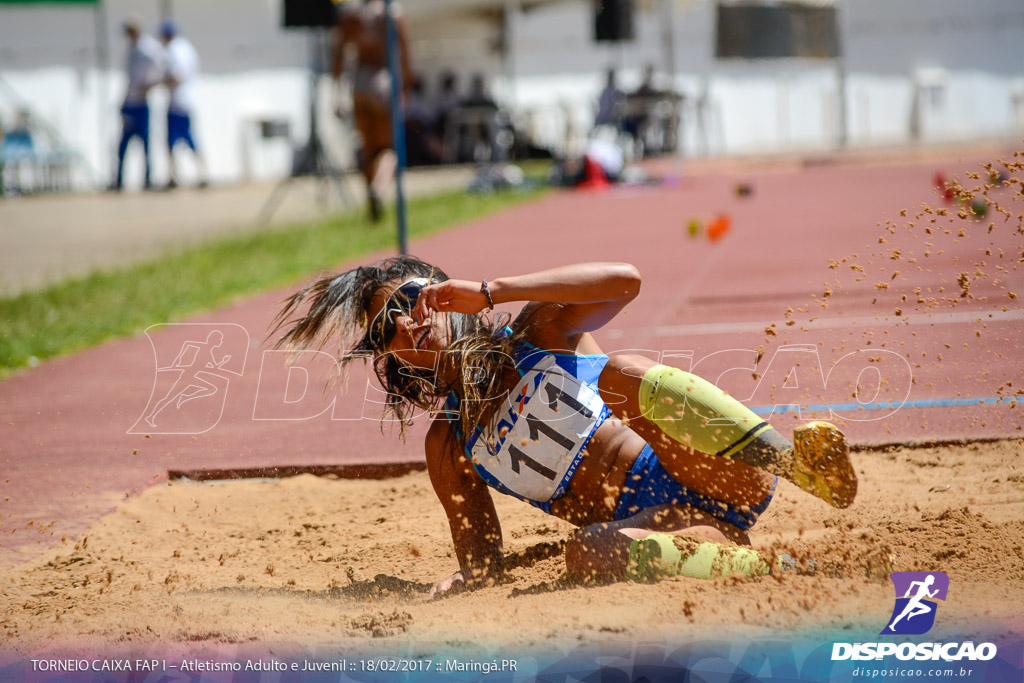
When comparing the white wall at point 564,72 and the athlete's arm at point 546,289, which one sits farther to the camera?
the white wall at point 564,72

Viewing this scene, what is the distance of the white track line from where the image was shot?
4268 mm

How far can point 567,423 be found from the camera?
279cm

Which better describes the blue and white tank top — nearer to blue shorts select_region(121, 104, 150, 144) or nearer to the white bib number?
the white bib number

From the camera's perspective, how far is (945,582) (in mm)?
2426

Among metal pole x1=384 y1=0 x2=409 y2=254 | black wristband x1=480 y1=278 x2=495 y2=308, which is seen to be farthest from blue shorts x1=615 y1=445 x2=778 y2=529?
metal pole x1=384 y1=0 x2=409 y2=254

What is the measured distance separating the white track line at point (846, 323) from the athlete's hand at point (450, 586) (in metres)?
1.93

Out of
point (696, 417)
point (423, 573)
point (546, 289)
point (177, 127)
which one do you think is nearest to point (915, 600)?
point (696, 417)

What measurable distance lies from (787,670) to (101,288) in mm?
6823

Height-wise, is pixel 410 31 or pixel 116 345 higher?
pixel 410 31

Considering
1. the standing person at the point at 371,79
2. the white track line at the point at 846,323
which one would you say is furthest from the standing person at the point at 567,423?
the standing person at the point at 371,79

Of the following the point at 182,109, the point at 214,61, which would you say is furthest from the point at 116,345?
the point at 214,61

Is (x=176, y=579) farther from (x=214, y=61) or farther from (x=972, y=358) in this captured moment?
(x=214, y=61)

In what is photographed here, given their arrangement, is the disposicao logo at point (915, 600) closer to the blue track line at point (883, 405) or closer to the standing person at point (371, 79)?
the blue track line at point (883, 405)

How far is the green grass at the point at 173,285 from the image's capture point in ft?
20.8
